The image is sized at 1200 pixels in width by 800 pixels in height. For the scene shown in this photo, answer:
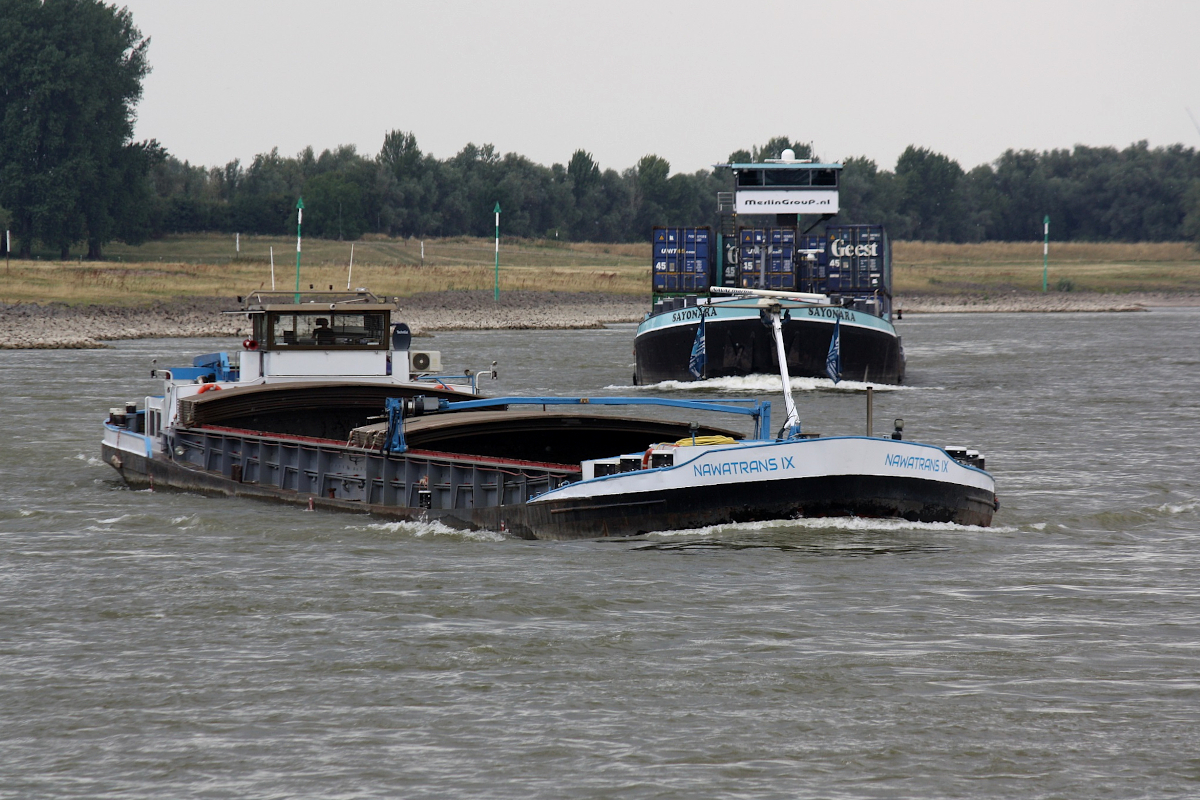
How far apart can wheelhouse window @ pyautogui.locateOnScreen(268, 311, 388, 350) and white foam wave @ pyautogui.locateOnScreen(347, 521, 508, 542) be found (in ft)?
21.3

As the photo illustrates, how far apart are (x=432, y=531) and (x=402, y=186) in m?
134

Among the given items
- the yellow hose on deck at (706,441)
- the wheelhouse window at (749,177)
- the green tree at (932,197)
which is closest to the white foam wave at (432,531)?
the yellow hose on deck at (706,441)

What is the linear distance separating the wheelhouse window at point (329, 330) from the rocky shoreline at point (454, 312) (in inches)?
935

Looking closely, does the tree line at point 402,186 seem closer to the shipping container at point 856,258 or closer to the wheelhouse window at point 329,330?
the shipping container at point 856,258

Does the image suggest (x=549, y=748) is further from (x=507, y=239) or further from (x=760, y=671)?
(x=507, y=239)

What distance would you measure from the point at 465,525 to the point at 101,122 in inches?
4335

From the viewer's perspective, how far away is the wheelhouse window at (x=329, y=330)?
26812 millimetres

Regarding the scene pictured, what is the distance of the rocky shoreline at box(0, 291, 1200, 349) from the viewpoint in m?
69.1

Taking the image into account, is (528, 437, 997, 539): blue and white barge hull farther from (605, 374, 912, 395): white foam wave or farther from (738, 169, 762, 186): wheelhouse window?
(738, 169, 762, 186): wheelhouse window

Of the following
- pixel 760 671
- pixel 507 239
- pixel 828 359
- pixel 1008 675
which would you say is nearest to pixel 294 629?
pixel 760 671

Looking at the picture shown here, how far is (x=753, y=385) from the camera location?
47.8m

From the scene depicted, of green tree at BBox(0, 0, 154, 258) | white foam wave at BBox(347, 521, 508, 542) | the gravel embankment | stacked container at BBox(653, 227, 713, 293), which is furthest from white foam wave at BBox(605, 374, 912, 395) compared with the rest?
green tree at BBox(0, 0, 154, 258)

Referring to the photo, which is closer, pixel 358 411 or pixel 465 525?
pixel 465 525

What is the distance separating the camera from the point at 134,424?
2894cm
